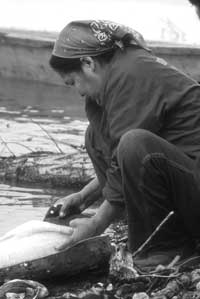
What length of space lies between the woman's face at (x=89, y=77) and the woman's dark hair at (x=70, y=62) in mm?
19

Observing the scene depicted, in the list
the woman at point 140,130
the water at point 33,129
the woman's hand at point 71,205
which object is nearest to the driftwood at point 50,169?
the water at point 33,129

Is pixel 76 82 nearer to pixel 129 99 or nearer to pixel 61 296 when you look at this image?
pixel 129 99

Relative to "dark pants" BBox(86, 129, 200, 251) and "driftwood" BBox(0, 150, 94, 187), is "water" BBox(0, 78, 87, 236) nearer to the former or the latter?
"driftwood" BBox(0, 150, 94, 187)

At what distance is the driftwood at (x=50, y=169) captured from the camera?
19.8 ft

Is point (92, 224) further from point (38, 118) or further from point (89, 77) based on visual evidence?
point (38, 118)

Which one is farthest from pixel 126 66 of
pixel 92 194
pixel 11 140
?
pixel 11 140

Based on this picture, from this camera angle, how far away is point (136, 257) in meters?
4.00

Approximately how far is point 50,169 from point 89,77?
2281mm

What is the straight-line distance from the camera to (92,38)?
391 centimetres

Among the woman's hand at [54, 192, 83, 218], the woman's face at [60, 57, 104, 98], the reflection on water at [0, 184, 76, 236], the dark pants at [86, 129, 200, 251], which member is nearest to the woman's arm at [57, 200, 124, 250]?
the dark pants at [86, 129, 200, 251]

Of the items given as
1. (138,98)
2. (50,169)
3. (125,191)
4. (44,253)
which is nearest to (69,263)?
(44,253)

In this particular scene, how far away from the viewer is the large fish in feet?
12.5

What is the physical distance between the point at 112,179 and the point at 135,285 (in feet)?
1.69

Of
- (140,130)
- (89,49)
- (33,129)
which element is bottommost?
(33,129)
